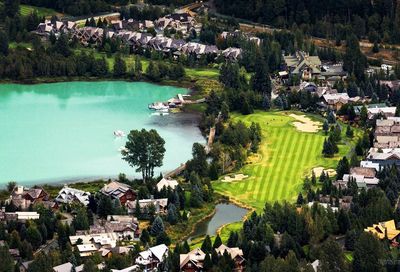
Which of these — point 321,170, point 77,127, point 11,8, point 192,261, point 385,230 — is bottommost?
point 77,127

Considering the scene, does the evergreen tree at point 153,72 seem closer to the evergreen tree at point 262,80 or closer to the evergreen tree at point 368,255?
the evergreen tree at point 262,80

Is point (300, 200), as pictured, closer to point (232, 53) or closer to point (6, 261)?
point (6, 261)

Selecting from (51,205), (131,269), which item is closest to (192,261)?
(131,269)

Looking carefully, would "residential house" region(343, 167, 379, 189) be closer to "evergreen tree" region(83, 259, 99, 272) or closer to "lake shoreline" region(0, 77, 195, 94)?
"evergreen tree" region(83, 259, 99, 272)

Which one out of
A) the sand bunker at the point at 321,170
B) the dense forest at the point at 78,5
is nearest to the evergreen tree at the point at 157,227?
the sand bunker at the point at 321,170

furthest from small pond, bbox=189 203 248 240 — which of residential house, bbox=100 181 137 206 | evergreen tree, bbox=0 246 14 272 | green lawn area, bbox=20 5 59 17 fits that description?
green lawn area, bbox=20 5 59 17
